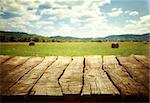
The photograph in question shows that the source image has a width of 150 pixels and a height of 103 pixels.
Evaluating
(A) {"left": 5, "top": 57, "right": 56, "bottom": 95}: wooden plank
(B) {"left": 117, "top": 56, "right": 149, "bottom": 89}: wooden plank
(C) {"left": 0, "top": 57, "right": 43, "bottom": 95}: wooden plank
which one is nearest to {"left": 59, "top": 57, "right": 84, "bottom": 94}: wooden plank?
(A) {"left": 5, "top": 57, "right": 56, "bottom": 95}: wooden plank

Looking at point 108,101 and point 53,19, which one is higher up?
point 53,19

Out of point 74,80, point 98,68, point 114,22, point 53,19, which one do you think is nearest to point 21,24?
point 53,19

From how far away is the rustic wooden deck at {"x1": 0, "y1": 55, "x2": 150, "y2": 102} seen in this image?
96.0 inches

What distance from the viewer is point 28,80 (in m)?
2.94

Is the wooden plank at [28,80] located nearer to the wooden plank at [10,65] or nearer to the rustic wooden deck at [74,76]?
the rustic wooden deck at [74,76]

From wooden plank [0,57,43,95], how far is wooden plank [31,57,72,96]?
31 cm

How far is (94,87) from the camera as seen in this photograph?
261 centimetres

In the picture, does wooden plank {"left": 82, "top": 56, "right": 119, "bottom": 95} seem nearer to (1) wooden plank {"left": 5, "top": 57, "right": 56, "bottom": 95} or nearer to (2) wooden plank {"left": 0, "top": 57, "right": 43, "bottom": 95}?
(1) wooden plank {"left": 5, "top": 57, "right": 56, "bottom": 95}

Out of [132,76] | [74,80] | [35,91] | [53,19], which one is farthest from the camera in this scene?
[53,19]

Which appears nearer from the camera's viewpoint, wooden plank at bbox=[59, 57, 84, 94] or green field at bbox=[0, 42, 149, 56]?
wooden plank at bbox=[59, 57, 84, 94]

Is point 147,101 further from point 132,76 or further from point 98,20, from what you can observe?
point 98,20

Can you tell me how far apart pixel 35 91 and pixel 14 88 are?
284 millimetres

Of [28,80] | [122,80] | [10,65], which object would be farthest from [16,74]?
[122,80]

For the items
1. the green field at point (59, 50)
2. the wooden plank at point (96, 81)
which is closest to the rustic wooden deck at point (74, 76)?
the wooden plank at point (96, 81)
